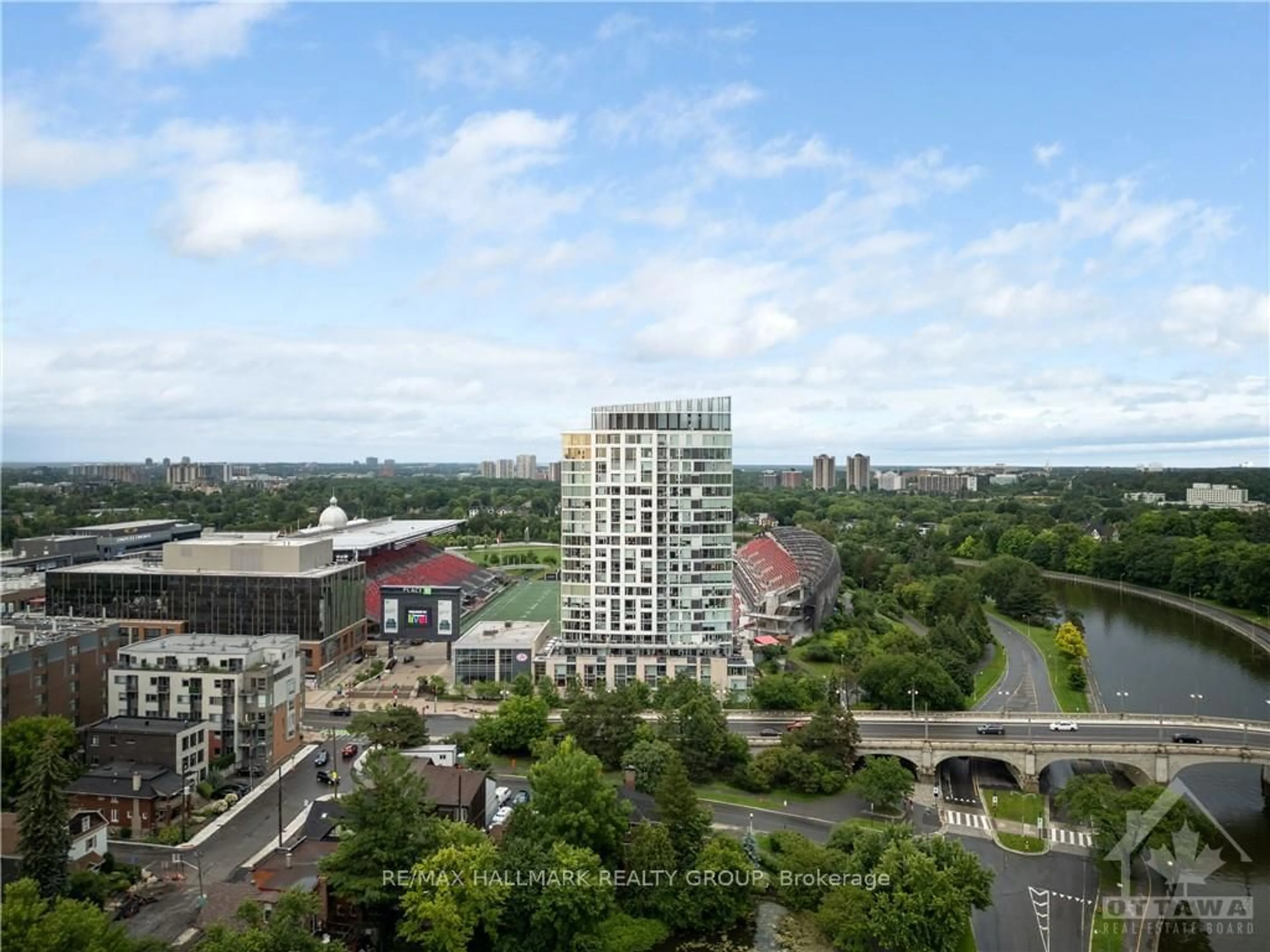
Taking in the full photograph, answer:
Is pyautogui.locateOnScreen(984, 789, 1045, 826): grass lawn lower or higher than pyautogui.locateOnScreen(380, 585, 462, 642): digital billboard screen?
lower

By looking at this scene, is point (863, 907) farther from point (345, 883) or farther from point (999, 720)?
point (999, 720)

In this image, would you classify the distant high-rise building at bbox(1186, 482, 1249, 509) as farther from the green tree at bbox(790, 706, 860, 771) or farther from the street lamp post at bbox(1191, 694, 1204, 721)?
the green tree at bbox(790, 706, 860, 771)

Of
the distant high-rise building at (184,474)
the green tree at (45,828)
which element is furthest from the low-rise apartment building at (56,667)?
the distant high-rise building at (184,474)

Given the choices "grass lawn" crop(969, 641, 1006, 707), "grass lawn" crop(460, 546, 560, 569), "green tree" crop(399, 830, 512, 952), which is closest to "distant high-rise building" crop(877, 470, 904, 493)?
"grass lawn" crop(460, 546, 560, 569)

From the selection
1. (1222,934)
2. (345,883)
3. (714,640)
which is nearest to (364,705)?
(714,640)

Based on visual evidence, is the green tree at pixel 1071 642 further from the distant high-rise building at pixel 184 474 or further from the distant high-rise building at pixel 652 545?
the distant high-rise building at pixel 184 474

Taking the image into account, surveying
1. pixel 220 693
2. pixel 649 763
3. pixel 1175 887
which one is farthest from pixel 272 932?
pixel 1175 887

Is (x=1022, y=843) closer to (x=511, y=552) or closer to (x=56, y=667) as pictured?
(x=56, y=667)
